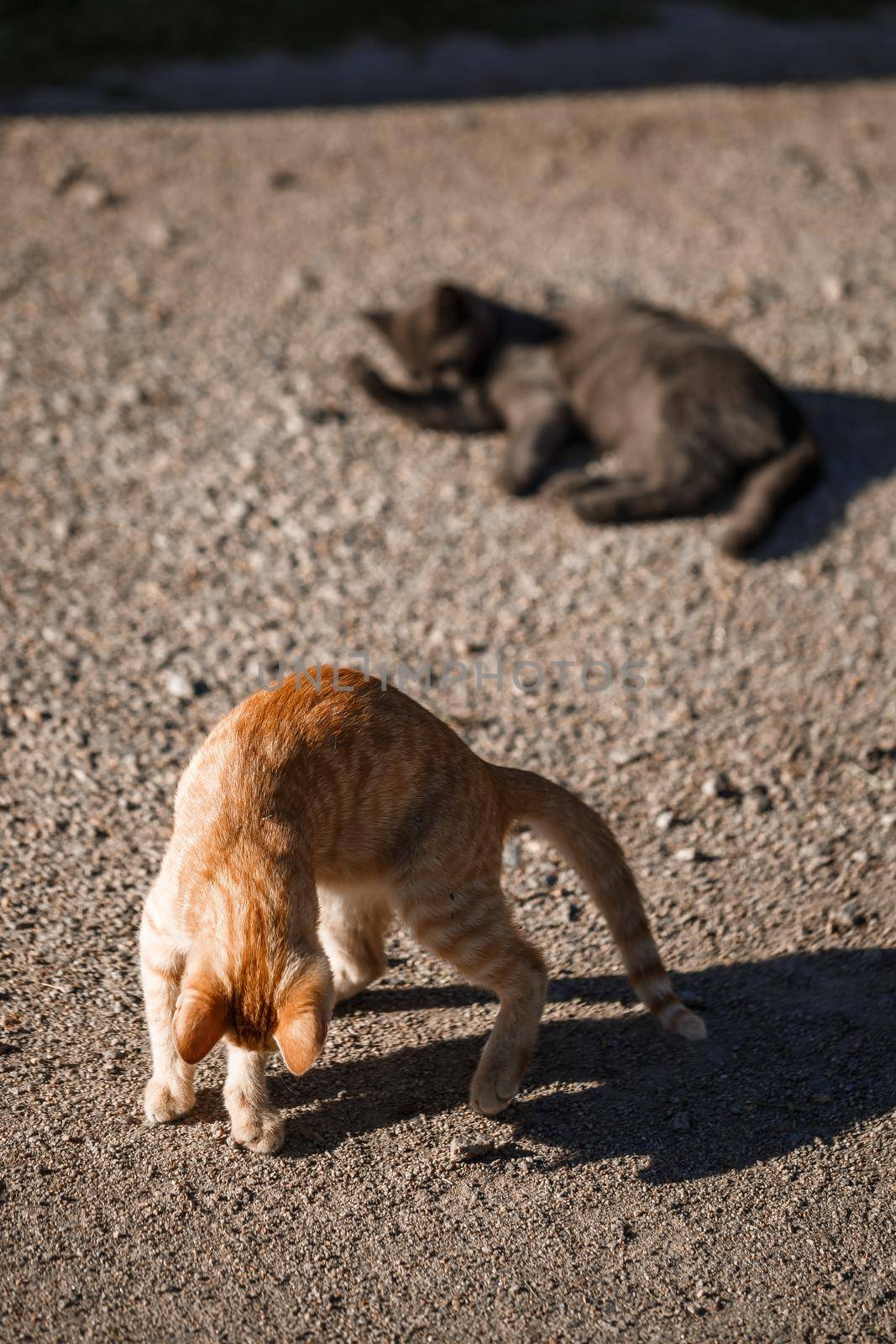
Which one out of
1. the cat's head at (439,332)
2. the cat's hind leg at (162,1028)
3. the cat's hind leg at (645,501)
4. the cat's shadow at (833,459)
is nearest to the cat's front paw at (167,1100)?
the cat's hind leg at (162,1028)

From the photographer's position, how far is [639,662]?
5441 mm

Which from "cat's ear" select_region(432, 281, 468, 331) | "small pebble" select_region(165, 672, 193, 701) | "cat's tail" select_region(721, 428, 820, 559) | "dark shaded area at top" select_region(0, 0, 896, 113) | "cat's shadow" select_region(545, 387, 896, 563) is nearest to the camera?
"small pebble" select_region(165, 672, 193, 701)

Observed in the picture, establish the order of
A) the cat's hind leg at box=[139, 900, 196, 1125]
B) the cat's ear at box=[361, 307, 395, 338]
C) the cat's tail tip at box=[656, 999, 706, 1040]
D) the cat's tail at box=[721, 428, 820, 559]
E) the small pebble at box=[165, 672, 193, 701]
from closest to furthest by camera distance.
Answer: the cat's hind leg at box=[139, 900, 196, 1125] → the cat's tail tip at box=[656, 999, 706, 1040] → the small pebble at box=[165, 672, 193, 701] → the cat's tail at box=[721, 428, 820, 559] → the cat's ear at box=[361, 307, 395, 338]

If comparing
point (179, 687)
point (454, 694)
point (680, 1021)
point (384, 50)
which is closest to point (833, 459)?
point (454, 694)

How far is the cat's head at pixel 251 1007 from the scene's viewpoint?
Result: 2760 mm

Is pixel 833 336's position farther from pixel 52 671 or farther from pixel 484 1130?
pixel 484 1130

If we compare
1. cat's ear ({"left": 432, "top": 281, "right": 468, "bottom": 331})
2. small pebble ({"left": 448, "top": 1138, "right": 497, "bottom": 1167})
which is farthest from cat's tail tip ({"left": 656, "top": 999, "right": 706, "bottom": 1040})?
cat's ear ({"left": 432, "top": 281, "right": 468, "bottom": 331})

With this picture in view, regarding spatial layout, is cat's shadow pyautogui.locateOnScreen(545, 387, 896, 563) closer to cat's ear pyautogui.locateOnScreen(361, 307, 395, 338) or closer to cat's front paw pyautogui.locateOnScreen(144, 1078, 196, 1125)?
cat's ear pyautogui.locateOnScreen(361, 307, 395, 338)

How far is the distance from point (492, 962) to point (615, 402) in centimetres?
403

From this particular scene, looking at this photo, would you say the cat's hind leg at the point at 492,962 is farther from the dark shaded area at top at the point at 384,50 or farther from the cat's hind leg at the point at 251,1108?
the dark shaded area at top at the point at 384,50

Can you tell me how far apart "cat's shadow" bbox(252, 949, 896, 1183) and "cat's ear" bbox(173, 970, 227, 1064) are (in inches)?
25.4

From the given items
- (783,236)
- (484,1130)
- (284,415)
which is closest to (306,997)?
(484,1130)

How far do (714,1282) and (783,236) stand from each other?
669cm

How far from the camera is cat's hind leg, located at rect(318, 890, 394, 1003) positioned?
3652 millimetres
